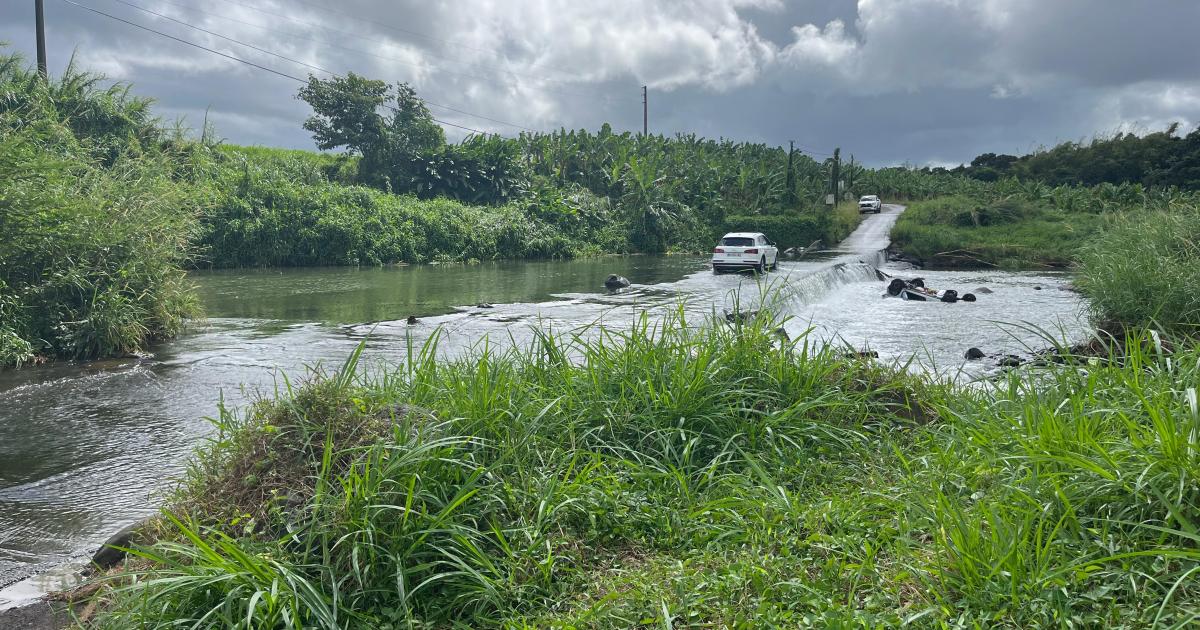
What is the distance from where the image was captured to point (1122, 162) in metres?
66.1

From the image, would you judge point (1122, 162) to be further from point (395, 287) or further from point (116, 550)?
point (116, 550)

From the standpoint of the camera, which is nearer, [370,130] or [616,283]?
[616,283]

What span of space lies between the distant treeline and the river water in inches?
1649

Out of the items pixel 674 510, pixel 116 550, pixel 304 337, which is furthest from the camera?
pixel 304 337

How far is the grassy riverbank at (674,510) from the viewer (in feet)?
→ 9.78

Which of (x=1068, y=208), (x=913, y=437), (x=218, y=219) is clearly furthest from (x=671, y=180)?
(x=913, y=437)

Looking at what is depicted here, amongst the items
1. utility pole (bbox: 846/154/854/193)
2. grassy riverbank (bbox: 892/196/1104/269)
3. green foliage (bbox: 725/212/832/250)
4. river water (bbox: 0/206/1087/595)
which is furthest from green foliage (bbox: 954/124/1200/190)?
river water (bbox: 0/206/1087/595)

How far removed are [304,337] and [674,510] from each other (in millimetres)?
11862

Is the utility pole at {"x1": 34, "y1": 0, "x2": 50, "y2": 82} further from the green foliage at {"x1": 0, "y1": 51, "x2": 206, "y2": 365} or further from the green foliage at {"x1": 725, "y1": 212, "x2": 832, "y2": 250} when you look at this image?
the green foliage at {"x1": 725, "y1": 212, "x2": 832, "y2": 250}

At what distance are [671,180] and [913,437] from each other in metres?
48.7

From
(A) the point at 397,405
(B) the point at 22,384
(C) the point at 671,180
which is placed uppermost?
(C) the point at 671,180

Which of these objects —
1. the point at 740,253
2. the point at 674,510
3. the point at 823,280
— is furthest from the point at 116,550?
the point at 740,253

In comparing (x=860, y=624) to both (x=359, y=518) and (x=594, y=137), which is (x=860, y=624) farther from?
(x=594, y=137)

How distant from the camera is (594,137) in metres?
54.0
